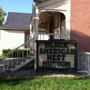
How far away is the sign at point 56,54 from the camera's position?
10375 millimetres

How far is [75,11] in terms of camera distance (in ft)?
40.1

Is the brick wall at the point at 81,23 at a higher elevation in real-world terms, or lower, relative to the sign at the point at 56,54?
higher

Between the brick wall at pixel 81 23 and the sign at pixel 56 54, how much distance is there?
74.5 inches

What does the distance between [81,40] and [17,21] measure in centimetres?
1863

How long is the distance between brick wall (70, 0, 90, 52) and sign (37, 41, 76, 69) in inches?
74.5

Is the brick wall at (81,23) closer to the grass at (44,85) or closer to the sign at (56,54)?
the sign at (56,54)

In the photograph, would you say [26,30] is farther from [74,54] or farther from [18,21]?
[74,54]

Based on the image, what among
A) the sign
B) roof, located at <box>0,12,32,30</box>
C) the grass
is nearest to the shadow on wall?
the sign

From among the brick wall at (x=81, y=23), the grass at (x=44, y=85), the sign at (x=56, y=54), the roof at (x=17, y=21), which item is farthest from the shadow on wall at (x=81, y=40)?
the roof at (x=17, y=21)

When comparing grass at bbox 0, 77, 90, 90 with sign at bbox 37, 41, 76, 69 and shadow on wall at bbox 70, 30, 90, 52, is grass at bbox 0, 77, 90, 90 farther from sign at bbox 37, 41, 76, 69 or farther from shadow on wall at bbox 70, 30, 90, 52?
shadow on wall at bbox 70, 30, 90, 52

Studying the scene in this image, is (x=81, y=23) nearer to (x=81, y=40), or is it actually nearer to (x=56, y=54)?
(x=81, y=40)

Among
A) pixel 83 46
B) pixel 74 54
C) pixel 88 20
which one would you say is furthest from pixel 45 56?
pixel 88 20

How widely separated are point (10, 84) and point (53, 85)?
163 cm

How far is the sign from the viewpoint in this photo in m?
10.4
